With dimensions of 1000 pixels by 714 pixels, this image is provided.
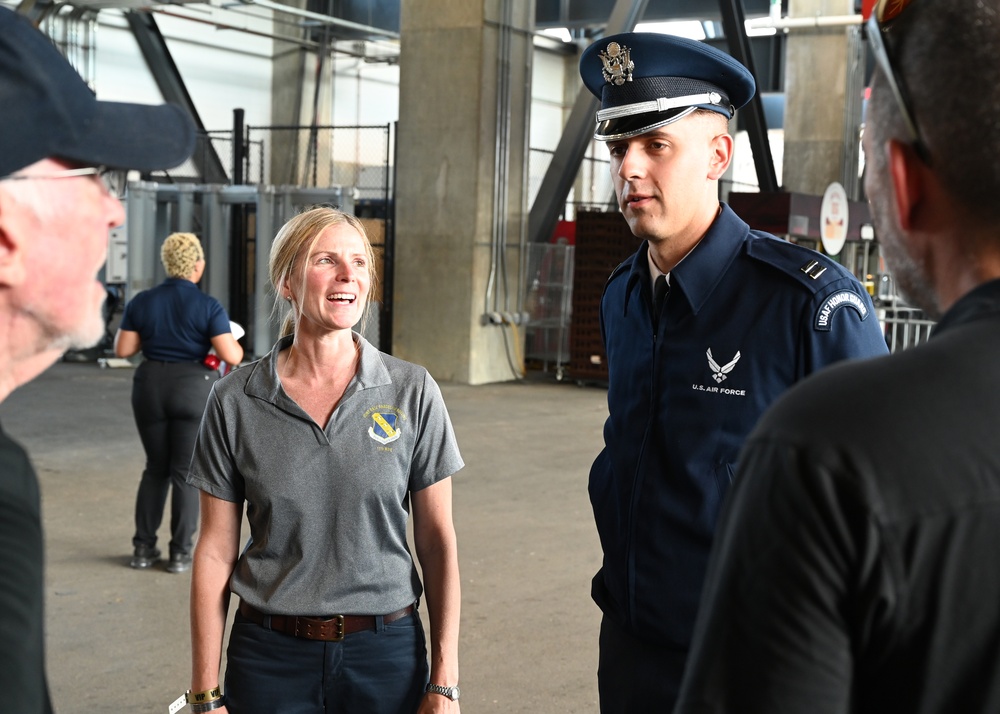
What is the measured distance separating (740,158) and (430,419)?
26.7 meters

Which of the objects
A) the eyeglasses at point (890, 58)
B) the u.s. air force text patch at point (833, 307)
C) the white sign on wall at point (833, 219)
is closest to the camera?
the eyeglasses at point (890, 58)

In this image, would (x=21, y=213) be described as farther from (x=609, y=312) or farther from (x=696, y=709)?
(x=609, y=312)

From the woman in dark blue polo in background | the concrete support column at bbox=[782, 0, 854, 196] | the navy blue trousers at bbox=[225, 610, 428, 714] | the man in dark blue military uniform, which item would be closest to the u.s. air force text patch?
the man in dark blue military uniform

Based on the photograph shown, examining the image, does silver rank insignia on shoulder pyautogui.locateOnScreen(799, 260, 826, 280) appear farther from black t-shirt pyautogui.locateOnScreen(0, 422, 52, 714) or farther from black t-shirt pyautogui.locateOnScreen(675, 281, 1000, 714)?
black t-shirt pyautogui.locateOnScreen(0, 422, 52, 714)

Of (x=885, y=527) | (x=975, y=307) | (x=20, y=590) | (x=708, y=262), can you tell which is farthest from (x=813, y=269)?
(x=20, y=590)

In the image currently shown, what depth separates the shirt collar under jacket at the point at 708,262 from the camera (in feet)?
7.34

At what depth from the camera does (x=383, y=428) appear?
2463 millimetres

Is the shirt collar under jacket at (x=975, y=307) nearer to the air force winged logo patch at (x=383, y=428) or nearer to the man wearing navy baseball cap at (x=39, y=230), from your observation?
the man wearing navy baseball cap at (x=39, y=230)

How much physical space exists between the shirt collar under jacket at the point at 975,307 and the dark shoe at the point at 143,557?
5484 millimetres

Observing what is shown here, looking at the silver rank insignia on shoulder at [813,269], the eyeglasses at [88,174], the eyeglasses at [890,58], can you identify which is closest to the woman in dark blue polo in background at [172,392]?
the silver rank insignia on shoulder at [813,269]

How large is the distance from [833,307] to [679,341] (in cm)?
31

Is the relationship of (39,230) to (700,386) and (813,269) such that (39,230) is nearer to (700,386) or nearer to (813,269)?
(700,386)

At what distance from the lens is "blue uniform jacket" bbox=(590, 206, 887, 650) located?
2.13 meters

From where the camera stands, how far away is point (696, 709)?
0.96 m
